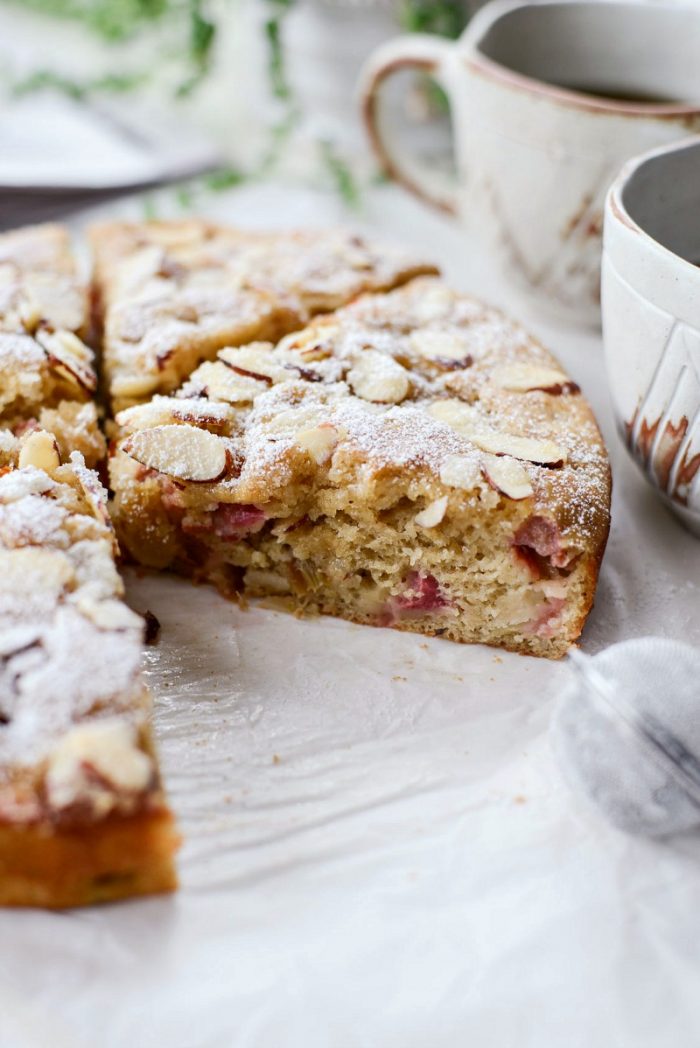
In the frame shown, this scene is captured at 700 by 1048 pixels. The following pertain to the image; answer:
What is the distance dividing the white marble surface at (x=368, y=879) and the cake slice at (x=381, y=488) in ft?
0.31

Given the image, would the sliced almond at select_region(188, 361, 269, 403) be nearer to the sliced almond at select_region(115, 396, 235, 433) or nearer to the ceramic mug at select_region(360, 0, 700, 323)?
the sliced almond at select_region(115, 396, 235, 433)

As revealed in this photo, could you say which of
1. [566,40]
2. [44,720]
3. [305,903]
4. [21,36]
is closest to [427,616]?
[305,903]

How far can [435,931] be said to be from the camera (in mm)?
1419

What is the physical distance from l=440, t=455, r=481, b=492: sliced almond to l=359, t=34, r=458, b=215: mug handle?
52.5 inches

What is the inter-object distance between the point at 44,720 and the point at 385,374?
0.96 meters

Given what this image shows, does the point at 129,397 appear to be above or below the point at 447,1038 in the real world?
above

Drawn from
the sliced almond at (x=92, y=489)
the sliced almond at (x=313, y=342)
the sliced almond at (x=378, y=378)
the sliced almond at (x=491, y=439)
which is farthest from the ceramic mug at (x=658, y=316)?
the sliced almond at (x=92, y=489)

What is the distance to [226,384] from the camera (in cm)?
201

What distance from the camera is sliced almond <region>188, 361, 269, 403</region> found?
1984 mm

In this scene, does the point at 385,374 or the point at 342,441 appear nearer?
the point at 342,441

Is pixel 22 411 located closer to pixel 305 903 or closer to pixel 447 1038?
pixel 305 903

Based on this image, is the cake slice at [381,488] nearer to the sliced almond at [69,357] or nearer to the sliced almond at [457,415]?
the sliced almond at [457,415]

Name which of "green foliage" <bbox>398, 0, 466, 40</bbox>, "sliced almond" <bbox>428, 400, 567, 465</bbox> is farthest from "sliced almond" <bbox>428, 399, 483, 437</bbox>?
"green foliage" <bbox>398, 0, 466, 40</bbox>

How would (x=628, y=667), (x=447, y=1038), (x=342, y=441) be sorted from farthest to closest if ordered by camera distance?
1. (x=342, y=441)
2. (x=628, y=667)
3. (x=447, y=1038)
